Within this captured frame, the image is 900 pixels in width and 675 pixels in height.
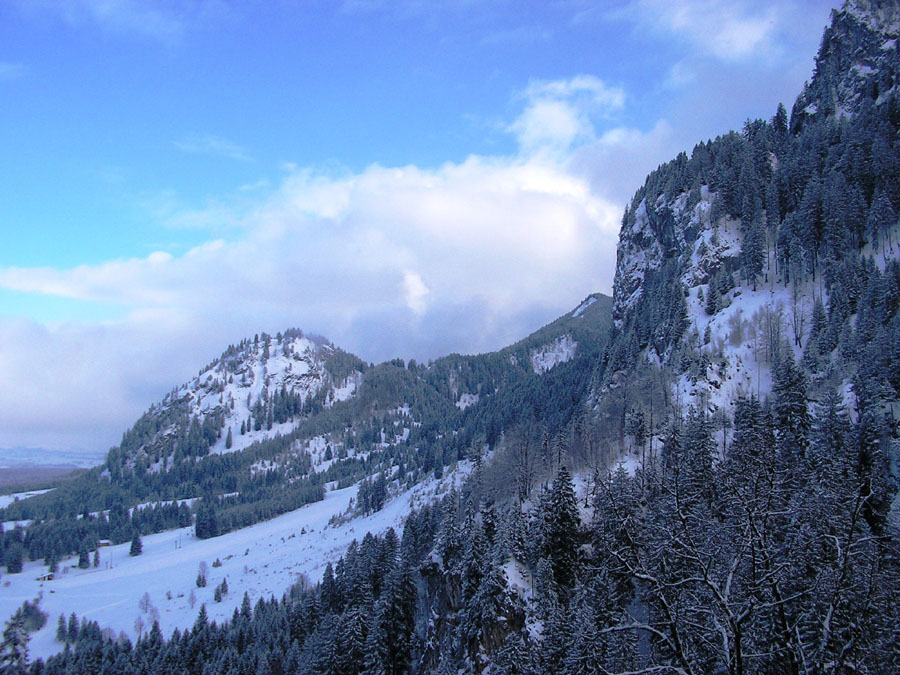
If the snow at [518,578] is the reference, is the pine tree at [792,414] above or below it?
above

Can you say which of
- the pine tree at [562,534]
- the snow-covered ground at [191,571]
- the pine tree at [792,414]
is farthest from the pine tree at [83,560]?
the pine tree at [792,414]

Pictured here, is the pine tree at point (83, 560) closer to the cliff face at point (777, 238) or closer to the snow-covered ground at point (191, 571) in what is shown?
the snow-covered ground at point (191, 571)

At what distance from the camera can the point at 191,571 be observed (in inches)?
5591

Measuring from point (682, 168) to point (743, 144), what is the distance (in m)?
14.2

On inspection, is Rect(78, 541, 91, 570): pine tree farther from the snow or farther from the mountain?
the snow

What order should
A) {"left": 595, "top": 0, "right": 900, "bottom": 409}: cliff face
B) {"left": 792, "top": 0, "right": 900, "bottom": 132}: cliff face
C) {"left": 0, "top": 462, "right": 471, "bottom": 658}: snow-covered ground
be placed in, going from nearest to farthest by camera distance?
1. {"left": 595, "top": 0, "right": 900, "bottom": 409}: cliff face
2. {"left": 792, "top": 0, "right": 900, "bottom": 132}: cliff face
3. {"left": 0, "top": 462, "right": 471, "bottom": 658}: snow-covered ground

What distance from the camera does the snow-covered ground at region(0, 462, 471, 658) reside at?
114 metres

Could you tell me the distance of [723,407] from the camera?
76.6 m

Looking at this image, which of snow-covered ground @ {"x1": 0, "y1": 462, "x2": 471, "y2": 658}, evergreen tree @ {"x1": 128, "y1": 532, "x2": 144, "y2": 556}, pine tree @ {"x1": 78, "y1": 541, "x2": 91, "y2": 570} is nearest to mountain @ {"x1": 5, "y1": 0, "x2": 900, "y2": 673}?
snow-covered ground @ {"x1": 0, "y1": 462, "x2": 471, "y2": 658}

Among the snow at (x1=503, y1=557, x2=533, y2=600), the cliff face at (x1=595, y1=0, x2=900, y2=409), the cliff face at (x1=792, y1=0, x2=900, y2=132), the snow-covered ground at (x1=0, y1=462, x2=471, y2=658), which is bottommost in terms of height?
the snow-covered ground at (x1=0, y1=462, x2=471, y2=658)

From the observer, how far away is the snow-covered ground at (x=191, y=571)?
11425 centimetres

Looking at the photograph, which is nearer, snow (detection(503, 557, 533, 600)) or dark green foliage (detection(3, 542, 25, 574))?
snow (detection(503, 557, 533, 600))

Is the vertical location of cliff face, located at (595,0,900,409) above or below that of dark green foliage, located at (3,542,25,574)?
above

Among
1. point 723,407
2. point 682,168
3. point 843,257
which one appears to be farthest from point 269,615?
point 682,168
